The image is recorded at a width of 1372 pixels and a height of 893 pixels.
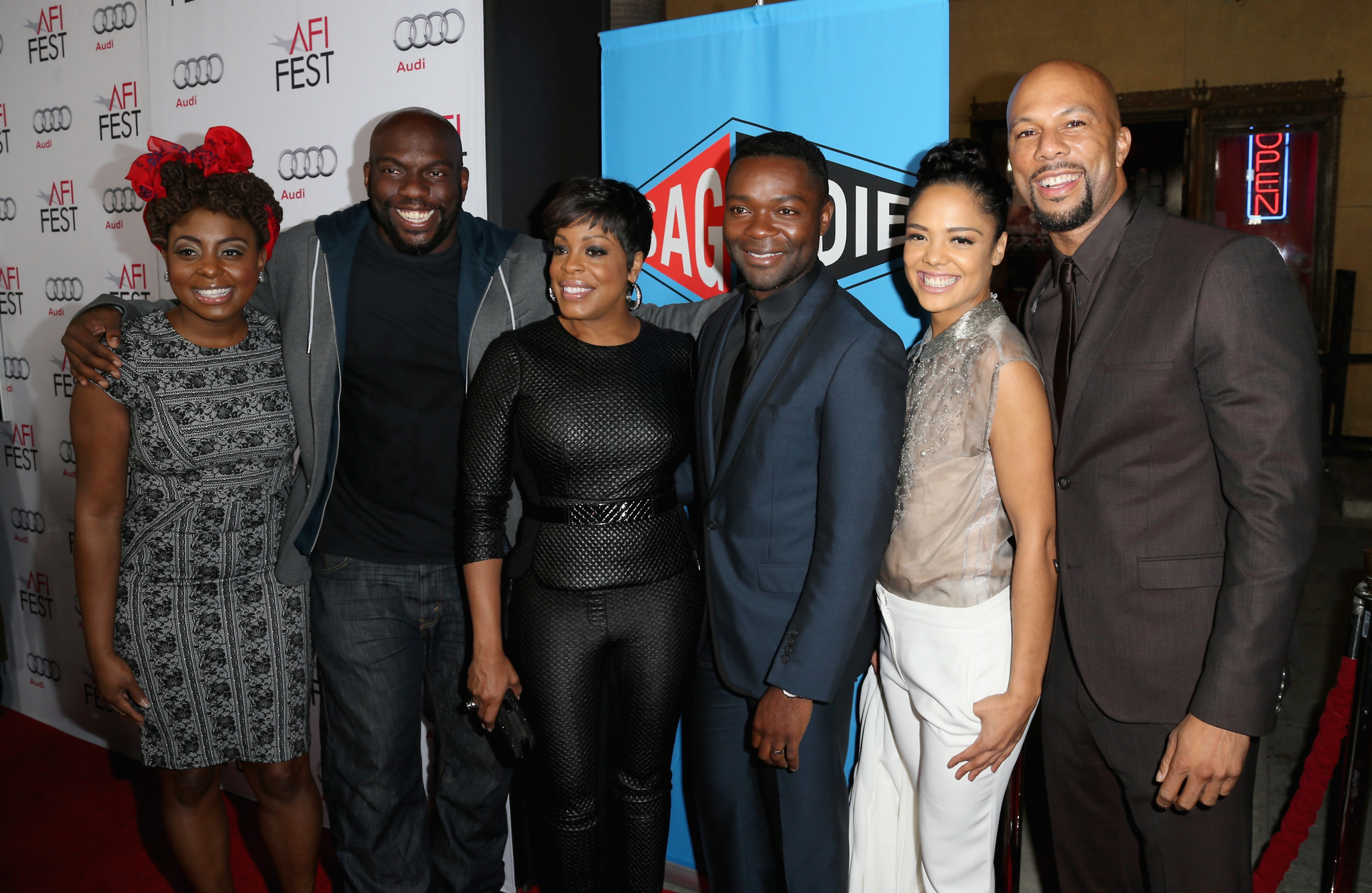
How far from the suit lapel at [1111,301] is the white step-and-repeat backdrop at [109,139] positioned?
1.84 meters

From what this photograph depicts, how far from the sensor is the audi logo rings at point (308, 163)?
315cm

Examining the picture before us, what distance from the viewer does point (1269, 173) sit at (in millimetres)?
9125

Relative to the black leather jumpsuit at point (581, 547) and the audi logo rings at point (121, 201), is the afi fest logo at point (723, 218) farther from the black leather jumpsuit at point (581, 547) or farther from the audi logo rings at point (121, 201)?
the audi logo rings at point (121, 201)

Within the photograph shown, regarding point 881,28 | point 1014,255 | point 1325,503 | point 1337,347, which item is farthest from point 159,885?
point 1337,347

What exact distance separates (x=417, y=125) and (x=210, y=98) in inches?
62.7

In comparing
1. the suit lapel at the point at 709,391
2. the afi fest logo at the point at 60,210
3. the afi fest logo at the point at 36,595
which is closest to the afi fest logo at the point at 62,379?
the afi fest logo at the point at 60,210

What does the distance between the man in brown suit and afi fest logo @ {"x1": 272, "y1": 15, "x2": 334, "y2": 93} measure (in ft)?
7.56

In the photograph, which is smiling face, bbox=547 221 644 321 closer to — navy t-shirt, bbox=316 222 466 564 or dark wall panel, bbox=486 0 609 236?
navy t-shirt, bbox=316 222 466 564

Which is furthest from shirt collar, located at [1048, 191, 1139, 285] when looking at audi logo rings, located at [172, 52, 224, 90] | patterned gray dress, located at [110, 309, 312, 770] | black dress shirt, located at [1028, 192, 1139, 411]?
audi logo rings, located at [172, 52, 224, 90]

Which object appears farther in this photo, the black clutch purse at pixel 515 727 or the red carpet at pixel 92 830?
the red carpet at pixel 92 830

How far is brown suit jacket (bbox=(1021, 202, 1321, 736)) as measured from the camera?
5.35ft

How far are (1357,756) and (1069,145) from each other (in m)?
1.65

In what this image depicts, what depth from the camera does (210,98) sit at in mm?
3404

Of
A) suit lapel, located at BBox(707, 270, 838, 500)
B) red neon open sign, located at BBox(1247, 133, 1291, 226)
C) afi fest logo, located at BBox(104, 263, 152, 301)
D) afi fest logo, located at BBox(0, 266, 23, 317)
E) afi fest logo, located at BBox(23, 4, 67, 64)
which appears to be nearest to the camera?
suit lapel, located at BBox(707, 270, 838, 500)
